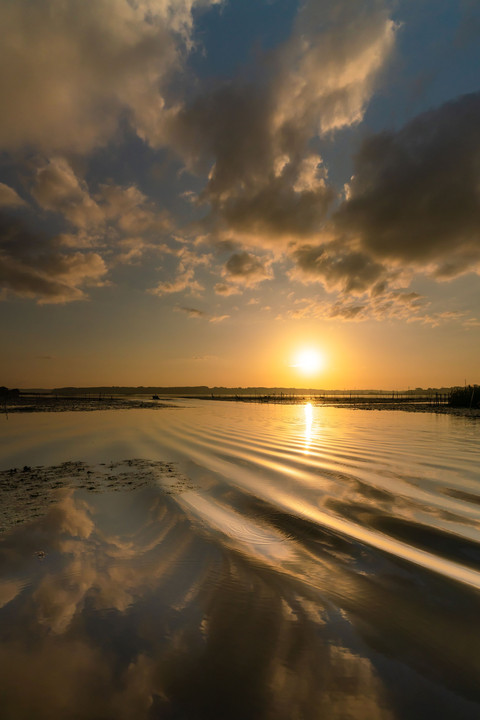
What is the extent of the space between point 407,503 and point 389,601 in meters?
3.53

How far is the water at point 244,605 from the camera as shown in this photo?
2275 mm

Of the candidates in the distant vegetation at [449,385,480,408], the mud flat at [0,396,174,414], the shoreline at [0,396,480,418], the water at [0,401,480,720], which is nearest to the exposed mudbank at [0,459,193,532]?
the water at [0,401,480,720]

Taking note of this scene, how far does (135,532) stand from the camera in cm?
512

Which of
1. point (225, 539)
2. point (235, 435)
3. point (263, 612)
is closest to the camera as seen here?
point (263, 612)

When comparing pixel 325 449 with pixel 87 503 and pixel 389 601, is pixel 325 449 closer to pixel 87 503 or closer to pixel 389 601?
pixel 87 503

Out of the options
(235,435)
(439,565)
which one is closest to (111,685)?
(439,565)

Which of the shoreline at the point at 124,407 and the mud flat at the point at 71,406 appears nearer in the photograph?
the shoreline at the point at 124,407

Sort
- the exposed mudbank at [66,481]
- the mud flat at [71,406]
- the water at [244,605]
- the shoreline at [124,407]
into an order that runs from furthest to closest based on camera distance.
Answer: the mud flat at [71,406] → the shoreline at [124,407] → the exposed mudbank at [66,481] → the water at [244,605]

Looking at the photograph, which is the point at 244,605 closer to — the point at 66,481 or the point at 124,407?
the point at 66,481

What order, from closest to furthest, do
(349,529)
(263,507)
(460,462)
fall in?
(349,529)
(263,507)
(460,462)

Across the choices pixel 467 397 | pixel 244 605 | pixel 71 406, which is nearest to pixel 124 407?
pixel 71 406

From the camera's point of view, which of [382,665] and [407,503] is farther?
[407,503]

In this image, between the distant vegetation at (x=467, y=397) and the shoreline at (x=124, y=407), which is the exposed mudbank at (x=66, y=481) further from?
the distant vegetation at (x=467, y=397)

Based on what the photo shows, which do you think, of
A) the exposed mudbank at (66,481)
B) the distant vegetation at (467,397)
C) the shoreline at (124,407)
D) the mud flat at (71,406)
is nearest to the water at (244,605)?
the exposed mudbank at (66,481)
